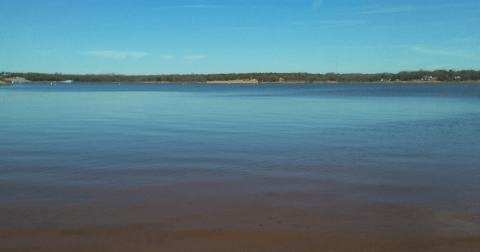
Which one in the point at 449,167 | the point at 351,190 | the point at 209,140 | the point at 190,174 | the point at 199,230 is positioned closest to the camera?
the point at 199,230

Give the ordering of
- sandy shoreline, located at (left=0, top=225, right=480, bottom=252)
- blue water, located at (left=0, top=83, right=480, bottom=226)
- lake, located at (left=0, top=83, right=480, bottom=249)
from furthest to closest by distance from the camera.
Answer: blue water, located at (left=0, top=83, right=480, bottom=226) → lake, located at (left=0, top=83, right=480, bottom=249) → sandy shoreline, located at (left=0, top=225, right=480, bottom=252)

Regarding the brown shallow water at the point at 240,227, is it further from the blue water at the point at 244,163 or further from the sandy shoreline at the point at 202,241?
the blue water at the point at 244,163

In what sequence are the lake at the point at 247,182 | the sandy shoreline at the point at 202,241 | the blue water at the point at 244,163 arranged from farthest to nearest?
the blue water at the point at 244,163, the lake at the point at 247,182, the sandy shoreline at the point at 202,241

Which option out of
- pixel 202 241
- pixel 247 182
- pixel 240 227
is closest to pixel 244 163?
pixel 247 182

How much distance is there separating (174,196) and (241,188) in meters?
1.41

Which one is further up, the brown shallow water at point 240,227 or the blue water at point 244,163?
the blue water at point 244,163

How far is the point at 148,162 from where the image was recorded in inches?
405

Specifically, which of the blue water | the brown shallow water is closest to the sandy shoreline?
the brown shallow water

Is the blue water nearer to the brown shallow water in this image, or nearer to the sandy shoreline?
the brown shallow water

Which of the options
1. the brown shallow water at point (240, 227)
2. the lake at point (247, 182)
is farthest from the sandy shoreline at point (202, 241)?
the lake at point (247, 182)

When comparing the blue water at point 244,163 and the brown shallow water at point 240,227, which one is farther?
the blue water at point 244,163

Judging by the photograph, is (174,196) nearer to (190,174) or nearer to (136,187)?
(136,187)

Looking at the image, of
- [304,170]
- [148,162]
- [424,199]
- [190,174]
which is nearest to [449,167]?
[424,199]

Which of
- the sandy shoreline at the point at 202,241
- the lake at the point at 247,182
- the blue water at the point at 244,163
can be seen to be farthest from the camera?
the blue water at the point at 244,163
